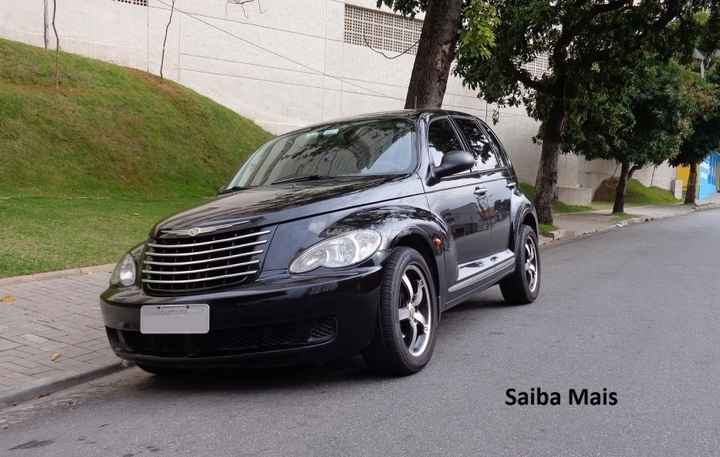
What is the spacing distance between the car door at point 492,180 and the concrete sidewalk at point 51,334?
10.6ft

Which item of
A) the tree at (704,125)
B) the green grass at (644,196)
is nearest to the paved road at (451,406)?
the tree at (704,125)

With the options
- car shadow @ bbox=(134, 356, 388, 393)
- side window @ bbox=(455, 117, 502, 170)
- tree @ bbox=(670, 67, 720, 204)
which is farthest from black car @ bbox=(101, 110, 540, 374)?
tree @ bbox=(670, 67, 720, 204)

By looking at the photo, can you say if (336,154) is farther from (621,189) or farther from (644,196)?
(644,196)

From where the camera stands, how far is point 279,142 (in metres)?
6.18

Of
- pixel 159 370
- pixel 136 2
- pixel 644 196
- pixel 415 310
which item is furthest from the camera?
pixel 644 196

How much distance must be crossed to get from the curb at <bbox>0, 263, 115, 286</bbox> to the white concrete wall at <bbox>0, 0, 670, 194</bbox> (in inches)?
491

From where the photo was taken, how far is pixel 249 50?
22.0m

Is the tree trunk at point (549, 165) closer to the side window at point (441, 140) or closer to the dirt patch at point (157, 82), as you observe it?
the dirt patch at point (157, 82)

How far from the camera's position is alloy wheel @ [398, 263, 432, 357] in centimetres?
462

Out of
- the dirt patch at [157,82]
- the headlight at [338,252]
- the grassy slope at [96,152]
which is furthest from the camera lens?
the dirt patch at [157,82]

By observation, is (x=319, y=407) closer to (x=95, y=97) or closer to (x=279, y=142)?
(x=279, y=142)

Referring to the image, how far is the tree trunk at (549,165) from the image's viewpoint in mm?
17391

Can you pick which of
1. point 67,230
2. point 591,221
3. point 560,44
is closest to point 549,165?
point 560,44

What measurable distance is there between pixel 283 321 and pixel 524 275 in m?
3.58
